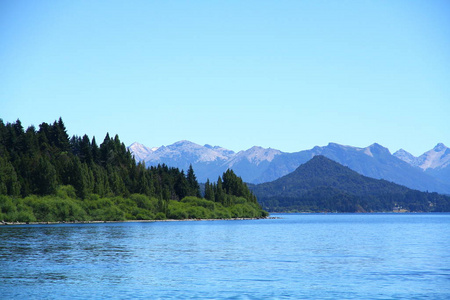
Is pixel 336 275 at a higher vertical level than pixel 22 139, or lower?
lower

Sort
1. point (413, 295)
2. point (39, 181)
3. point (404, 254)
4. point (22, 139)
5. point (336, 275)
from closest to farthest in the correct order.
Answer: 1. point (413, 295)
2. point (336, 275)
3. point (404, 254)
4. point (39, 181)
5. point (22, 139)

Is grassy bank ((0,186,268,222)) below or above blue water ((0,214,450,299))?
above

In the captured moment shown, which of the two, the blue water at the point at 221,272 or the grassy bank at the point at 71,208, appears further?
the grassy bank at the point at 71,208

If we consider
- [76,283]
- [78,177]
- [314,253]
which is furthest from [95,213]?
[76,283]

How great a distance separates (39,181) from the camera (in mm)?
166875

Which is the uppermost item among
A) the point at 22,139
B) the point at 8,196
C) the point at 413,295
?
the point at 22,139

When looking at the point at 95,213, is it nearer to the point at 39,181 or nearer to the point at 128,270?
the point at 39,181

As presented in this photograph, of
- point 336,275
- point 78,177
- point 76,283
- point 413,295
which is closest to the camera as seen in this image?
point 413,295

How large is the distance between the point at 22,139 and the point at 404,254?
156876 mm

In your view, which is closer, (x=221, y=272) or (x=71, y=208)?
(x=221, y=272)

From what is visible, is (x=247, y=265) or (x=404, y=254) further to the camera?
(x=404, y=254)

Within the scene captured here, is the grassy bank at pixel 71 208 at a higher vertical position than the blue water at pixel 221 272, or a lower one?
higher

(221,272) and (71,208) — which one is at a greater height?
(71,208)

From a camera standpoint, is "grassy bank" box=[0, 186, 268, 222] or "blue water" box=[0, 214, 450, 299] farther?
"grassy bank" box=[0, 186, 268, 222]
